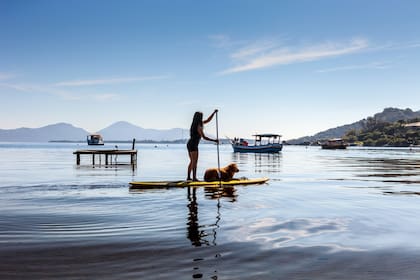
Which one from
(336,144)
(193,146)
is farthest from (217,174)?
(336,144)

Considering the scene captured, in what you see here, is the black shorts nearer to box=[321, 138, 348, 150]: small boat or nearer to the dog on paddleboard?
the dog on paddleboard

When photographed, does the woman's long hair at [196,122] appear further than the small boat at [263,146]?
No

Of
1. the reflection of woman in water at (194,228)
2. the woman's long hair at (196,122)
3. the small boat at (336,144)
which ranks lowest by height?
the reflection of woman in water at (194,228)

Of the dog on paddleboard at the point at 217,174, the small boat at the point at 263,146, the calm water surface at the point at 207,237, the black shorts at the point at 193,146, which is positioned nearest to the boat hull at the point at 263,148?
the small boat at the point at 263,146

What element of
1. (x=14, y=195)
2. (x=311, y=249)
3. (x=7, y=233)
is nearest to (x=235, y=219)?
(x=311, y=249)

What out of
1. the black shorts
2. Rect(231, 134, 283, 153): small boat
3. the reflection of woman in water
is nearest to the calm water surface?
the reflection of woman in water

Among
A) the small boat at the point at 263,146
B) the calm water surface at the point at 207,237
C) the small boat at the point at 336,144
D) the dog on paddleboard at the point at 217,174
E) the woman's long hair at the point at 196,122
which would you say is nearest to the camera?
the calm water surface at the point at 207,237

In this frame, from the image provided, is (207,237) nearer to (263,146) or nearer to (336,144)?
(263,146)

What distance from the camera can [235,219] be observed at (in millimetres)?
7648

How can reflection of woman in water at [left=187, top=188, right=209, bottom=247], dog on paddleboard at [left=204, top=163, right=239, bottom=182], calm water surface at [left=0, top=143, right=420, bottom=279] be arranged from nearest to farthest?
calm water surface at [left=0, top=143, right=420, bottom=279]
reflection of woman in water at [left=187, top=188, right=209, bottom=247]
dog on paddleboard at [left=204, top=163, right=239, bottom=182]

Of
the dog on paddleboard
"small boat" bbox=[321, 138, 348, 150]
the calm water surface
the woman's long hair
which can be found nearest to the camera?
the calm water surface

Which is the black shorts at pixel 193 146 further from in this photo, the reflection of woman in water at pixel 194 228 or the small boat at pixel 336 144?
the small boat at pixel 336 144

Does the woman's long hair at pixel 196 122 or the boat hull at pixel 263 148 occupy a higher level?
the woman's long hair at pixel 196 122

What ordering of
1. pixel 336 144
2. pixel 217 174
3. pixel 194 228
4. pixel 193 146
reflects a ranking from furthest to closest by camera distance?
pixel 336 144, pixel 217 174, pixel 193 146, pixel 194 228
